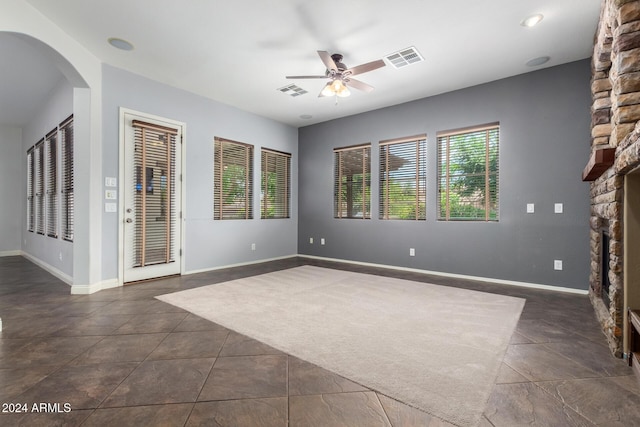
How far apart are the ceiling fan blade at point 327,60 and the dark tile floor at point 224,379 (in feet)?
9.71

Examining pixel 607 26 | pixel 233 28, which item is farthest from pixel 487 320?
pixel 233 28

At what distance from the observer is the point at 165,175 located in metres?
4.78

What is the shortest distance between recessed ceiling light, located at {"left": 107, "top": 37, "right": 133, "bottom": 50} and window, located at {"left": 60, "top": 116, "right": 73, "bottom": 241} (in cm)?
164

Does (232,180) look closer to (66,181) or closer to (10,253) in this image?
(66,181)

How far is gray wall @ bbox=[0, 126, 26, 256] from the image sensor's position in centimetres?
741

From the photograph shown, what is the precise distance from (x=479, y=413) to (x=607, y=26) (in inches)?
129

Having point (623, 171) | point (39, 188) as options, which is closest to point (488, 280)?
point (623, 171)

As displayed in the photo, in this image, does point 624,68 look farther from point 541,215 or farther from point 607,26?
point 541,215

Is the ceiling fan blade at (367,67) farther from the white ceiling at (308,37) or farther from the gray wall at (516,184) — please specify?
the gray wall at (516,184)

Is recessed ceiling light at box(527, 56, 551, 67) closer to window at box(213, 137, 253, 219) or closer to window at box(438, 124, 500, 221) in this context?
window at box(438, 124, 500, 221)

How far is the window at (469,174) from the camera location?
4.71m

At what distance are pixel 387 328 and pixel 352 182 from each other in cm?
399

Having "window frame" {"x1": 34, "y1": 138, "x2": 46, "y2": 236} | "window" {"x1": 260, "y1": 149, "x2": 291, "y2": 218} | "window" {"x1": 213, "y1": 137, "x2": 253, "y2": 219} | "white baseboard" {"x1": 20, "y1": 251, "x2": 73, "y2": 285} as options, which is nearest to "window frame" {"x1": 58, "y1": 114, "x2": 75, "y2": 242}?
"white baseboard" {"x1": 20, "y1": 251, "x2": 73, "y2": 285}

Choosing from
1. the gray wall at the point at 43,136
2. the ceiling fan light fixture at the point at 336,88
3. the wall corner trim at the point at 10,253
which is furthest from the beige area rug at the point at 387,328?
the wall corner trim at the point at 10,253
